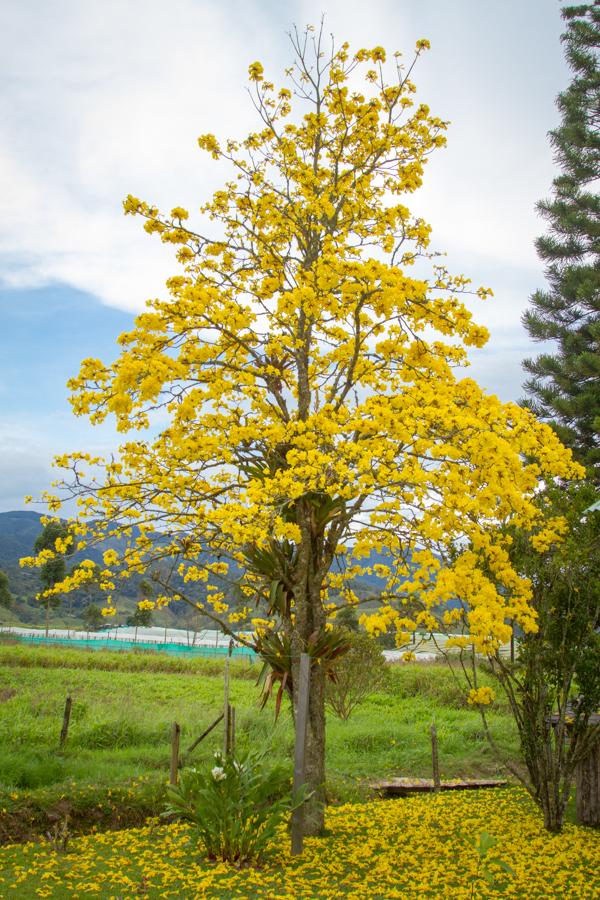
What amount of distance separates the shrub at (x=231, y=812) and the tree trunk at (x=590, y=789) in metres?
3.52

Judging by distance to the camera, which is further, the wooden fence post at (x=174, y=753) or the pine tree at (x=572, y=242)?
the pine tree at (x=572, y=242)

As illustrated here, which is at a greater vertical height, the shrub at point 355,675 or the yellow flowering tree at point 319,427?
the yellow flowering tree at point 319,427

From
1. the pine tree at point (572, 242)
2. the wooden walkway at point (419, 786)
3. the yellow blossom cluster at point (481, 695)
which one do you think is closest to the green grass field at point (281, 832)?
the wooden walkway at point (419, 786)

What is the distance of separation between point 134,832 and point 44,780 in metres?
1.91

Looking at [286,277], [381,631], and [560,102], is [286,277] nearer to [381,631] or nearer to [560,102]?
[381,631]

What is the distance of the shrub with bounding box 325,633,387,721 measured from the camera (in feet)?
48.3

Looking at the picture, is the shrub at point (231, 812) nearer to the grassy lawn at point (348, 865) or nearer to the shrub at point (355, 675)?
the grassy lawn at point (348, 865)

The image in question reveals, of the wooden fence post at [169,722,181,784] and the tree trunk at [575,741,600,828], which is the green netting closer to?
the wooden fence post at [169,722,181,784]

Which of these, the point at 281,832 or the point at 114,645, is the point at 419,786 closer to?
the point at 281,832

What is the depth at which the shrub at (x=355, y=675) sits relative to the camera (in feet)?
48.3

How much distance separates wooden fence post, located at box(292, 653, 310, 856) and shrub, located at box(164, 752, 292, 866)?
7.2 inches

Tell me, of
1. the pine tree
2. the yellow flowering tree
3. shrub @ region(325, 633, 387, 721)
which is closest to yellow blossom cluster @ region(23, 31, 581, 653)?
the yellow flowering tree

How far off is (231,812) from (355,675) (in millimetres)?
10142

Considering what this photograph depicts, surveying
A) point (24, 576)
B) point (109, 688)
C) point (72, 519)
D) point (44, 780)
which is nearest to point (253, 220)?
point (72, 519)
